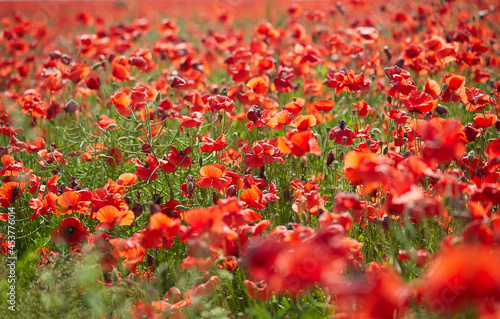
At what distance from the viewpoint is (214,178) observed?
181 centimetres

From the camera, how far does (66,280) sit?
1.62 metres

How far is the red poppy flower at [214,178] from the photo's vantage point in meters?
1.77

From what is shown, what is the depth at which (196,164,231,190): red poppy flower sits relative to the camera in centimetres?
177

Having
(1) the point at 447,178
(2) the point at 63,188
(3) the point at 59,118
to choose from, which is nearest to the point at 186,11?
(3) the point at 59,118

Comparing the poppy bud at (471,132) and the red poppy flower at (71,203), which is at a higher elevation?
the poppy bud at (471,132)

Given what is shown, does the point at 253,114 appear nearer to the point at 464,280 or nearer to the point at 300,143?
the point at 300,143

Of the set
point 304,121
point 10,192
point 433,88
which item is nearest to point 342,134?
point 304,121

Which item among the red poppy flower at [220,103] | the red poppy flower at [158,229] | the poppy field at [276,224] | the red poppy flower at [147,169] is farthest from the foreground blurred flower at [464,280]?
the red poppy flower at [220,103]

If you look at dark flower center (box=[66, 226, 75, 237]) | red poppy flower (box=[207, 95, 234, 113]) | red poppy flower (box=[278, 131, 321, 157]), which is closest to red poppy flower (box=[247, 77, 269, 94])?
red poppy flower (box=[207, 95, 234, 113])

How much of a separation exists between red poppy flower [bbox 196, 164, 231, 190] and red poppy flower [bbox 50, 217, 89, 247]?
508mm

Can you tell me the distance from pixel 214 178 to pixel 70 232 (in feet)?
2.00

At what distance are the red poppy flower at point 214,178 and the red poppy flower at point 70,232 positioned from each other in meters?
0.51

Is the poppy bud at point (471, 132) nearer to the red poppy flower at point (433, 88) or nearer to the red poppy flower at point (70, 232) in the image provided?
the red poppy flower at point (433, 88)

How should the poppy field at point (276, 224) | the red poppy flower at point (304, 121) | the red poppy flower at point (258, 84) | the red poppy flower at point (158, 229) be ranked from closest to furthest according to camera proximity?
the poppy field at point (276, 224), the red poppy flower at point (158, 229), the red poppy flower at point (304, 121), the red poppy flower at point (258, 84)
